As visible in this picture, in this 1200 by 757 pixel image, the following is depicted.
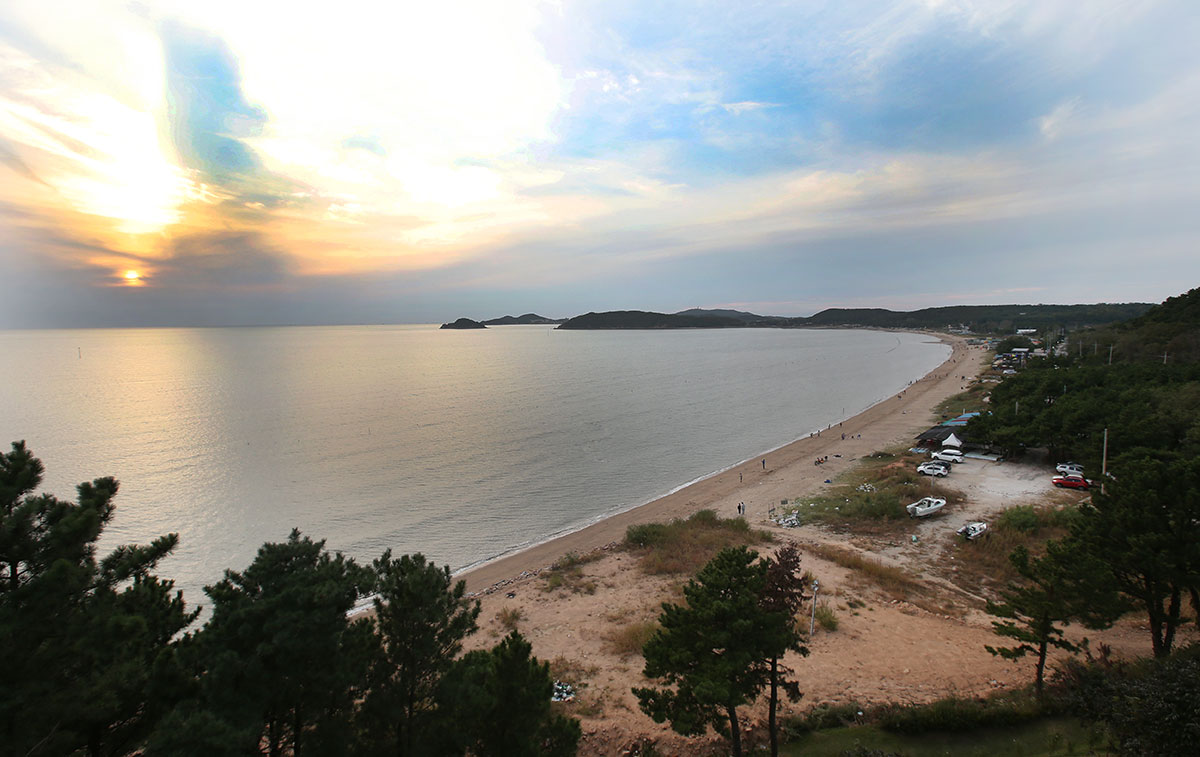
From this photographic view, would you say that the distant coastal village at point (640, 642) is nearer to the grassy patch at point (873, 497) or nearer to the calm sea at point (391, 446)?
the grassy patch at point (873, 497)

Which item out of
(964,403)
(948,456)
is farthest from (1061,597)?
(964,403)

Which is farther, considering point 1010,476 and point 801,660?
point 1010,476

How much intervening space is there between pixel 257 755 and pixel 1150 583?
19.2 meters

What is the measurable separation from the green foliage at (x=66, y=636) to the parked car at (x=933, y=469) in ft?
135

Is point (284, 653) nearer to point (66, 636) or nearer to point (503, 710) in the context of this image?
point (66, 636)

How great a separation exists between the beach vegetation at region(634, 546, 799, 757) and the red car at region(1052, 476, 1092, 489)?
33655 millimetres

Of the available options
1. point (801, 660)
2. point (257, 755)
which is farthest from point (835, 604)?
point (257, 755)

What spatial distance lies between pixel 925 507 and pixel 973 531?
3637 millimetres

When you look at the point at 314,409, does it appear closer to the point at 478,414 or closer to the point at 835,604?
the point at 478,414

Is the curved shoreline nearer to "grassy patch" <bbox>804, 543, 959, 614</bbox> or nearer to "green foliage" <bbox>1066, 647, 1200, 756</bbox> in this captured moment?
"grassy patch" <bbox>804, 543, 959, 614</bbox>

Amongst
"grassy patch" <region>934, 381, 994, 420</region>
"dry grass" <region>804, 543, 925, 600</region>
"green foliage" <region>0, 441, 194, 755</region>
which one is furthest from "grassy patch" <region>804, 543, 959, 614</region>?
"grassy patch" <region>934, 381, 994, 420</region>

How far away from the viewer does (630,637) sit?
17828 millimetres

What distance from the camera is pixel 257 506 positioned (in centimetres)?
3447

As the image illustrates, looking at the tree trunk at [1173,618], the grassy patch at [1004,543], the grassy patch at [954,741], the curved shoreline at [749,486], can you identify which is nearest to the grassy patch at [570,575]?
the curved shoreline at [749,486]
